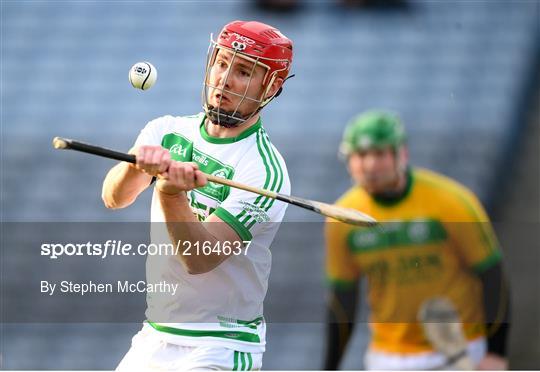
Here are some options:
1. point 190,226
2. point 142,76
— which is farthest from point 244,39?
point 190,226

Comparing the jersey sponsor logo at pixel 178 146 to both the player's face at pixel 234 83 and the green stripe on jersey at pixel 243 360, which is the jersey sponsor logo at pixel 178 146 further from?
the green stripe on jersey at pixel 243 360

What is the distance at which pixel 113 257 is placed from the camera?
20.6ft

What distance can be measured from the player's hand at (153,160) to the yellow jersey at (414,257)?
1.99 metres

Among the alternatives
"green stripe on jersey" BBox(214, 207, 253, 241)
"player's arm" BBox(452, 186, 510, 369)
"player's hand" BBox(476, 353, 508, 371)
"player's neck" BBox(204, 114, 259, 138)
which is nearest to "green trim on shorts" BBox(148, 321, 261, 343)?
A: "green stripe on jersey" BBox(214, 207, 253, 241)

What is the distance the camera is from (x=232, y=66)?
2740 millimetres

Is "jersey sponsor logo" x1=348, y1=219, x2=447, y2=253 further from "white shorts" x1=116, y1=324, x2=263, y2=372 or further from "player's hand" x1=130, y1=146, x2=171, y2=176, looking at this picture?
"player's hand" x1=130, y1=146, x2=171, y2=176

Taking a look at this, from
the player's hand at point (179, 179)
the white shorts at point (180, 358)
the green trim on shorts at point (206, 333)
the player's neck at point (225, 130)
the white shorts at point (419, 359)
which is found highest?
the player's neck at point (225, 130)

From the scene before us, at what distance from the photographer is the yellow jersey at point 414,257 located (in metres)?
4.16

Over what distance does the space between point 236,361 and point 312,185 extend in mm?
4155

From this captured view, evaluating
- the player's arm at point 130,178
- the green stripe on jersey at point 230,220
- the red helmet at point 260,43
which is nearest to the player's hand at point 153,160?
the player's arm at point 130,178

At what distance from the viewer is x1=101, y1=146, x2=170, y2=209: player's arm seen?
7.84 ft

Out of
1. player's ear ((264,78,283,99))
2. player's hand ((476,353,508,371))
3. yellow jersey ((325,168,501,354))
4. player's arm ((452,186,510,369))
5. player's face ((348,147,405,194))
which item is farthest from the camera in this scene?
player's face ((348,147,405,194))

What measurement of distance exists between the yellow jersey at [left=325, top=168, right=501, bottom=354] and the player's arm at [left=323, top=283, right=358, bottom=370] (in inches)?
2.1

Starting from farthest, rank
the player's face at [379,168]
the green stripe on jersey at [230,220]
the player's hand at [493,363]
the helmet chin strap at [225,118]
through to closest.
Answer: the player's face at [379,168]
the player's hand at [493,363]
the helmet chin strap at [225,118]
the green stripe on jersey at [230,220]
